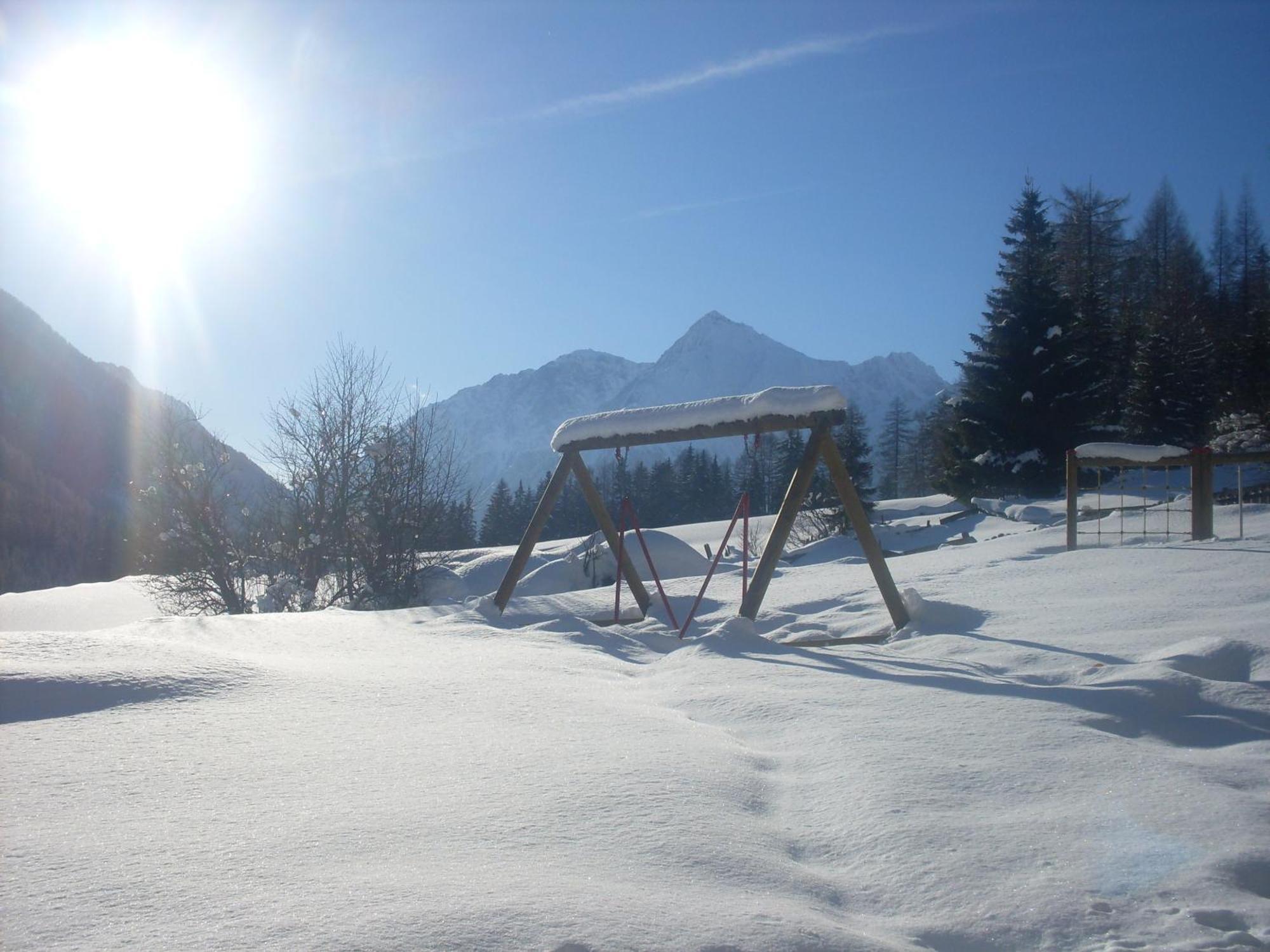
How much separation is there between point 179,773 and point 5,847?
0.68m

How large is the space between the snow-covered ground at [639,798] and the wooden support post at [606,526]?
333cm

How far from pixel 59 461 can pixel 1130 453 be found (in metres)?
36.8

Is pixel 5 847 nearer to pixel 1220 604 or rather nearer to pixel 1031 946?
pixel 1031 946

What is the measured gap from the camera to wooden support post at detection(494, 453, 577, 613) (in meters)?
9.06

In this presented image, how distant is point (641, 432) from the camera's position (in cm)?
835

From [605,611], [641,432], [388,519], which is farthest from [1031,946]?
[388,519]

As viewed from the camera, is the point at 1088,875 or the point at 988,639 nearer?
the point at 1088,875

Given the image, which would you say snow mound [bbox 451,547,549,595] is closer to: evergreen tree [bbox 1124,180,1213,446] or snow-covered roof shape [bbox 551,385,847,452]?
snow-covered roof shape [bbox 551,385,847,452]

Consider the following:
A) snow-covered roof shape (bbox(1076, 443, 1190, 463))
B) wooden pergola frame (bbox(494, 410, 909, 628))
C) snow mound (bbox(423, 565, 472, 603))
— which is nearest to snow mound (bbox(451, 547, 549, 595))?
snow mound (bbox(423, 565, 472, 603))

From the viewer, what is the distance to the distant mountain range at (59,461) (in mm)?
28484

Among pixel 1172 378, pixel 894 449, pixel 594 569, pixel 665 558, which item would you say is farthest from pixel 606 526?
pixel 894 449

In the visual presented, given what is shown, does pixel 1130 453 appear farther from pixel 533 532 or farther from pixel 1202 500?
pixel 533 532

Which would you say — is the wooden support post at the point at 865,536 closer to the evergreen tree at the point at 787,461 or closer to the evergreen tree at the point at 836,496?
the evergreen tree at the point at 836,496

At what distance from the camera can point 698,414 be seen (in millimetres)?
7934
